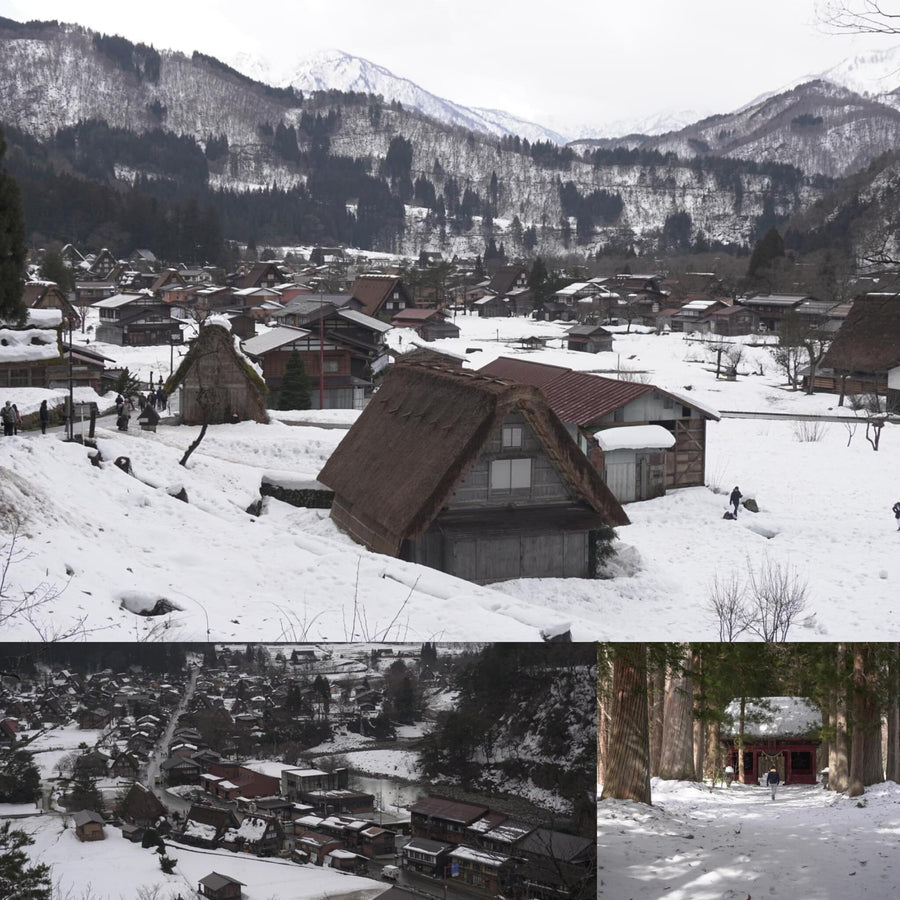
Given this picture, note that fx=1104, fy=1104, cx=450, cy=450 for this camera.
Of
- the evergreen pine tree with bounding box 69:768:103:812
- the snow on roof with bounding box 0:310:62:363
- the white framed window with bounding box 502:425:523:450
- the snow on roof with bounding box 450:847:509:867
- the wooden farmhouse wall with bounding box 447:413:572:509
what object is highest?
the snow on roof with bounding box 0:310:62:363

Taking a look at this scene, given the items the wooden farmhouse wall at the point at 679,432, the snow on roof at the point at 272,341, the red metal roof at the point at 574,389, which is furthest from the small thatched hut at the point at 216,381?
the wooden farmhouse wall at the point at 679,432

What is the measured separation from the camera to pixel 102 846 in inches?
211

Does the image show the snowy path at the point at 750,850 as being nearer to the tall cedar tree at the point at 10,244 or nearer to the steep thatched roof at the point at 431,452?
the steep thatched roof at the point at 431,452

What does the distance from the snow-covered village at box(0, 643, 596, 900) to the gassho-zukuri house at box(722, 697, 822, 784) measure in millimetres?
9429

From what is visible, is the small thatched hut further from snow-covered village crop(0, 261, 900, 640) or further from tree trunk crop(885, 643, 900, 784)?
tree trunk crop(885, 643, 900, 784)

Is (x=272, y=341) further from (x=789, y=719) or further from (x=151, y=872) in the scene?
(x=151, y=872)

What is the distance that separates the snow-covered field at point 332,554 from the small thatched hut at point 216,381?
631 millimetres

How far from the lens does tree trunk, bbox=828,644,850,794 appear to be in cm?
851

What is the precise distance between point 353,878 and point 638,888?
7.35ft

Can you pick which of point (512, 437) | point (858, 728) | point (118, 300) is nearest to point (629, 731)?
point (858, 728)

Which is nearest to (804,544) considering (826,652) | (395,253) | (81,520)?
(826,652)

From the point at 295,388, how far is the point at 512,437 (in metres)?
12.8

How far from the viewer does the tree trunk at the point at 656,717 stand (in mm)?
11143

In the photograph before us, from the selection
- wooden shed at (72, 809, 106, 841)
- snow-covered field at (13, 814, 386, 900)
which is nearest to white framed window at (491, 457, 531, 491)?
snow-covered field at (13, 814, 386, 900)
